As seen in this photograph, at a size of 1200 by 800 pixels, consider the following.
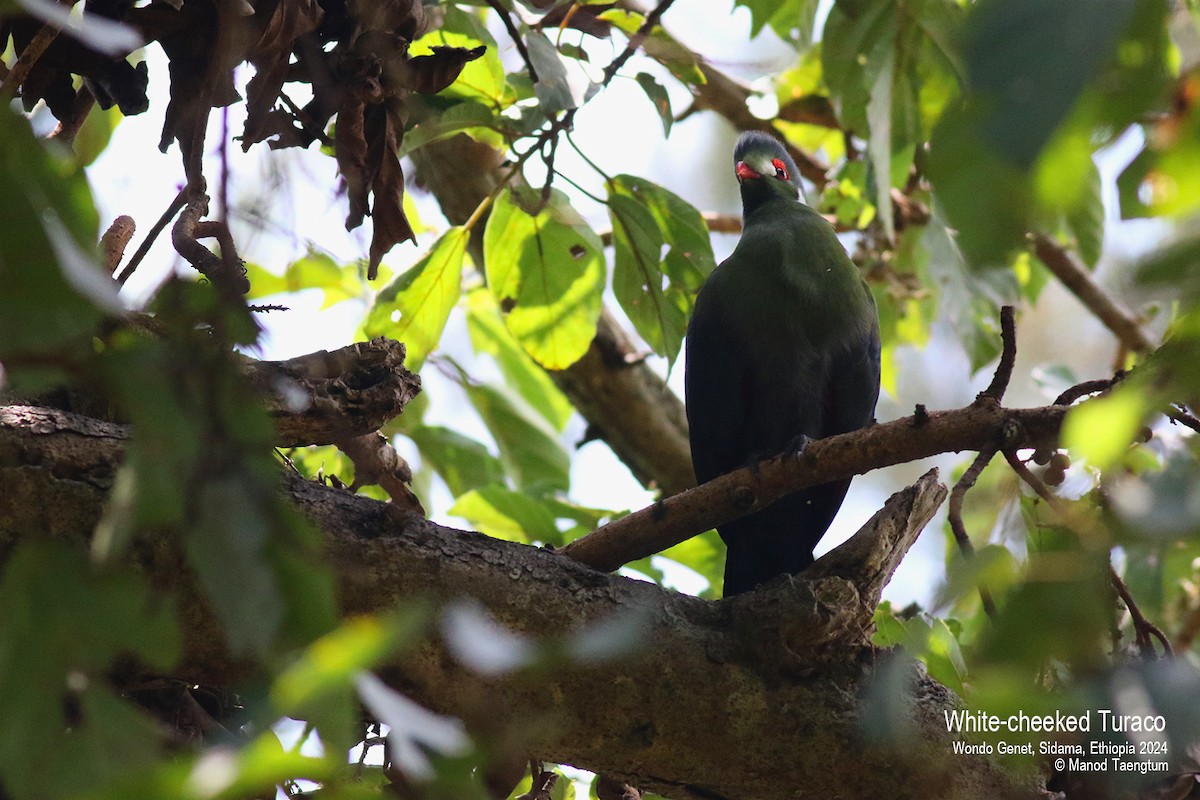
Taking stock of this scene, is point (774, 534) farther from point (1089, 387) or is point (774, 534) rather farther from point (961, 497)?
point (1089, 387)

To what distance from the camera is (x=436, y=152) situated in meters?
3.54

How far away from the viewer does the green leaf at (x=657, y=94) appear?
2.65m

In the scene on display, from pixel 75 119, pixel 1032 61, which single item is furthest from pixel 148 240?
pixel 1032 61

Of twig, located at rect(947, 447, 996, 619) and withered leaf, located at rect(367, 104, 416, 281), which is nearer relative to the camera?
twig, located at rect(947, 447, 996, 619)

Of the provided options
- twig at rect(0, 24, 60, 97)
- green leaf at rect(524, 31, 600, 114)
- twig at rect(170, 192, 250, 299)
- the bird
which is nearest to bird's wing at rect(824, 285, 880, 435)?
the bird

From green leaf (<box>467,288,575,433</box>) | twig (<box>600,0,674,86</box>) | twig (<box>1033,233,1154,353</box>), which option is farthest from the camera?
twig (<box>1033,233,1154,353</box>)

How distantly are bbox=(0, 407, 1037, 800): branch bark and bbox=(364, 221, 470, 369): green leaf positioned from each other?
1.03m

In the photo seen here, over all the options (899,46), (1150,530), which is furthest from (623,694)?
(899,46)

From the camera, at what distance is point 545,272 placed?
9.31ft

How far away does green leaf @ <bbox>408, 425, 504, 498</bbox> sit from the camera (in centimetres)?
331

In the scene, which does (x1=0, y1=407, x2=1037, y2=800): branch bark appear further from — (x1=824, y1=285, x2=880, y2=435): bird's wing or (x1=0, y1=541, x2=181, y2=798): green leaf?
(x1=824, y1=285, x2=880, y2=435): bird's wing

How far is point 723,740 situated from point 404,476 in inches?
35.0

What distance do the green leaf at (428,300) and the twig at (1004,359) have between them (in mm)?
1419

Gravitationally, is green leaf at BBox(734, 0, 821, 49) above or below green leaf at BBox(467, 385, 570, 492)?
above
